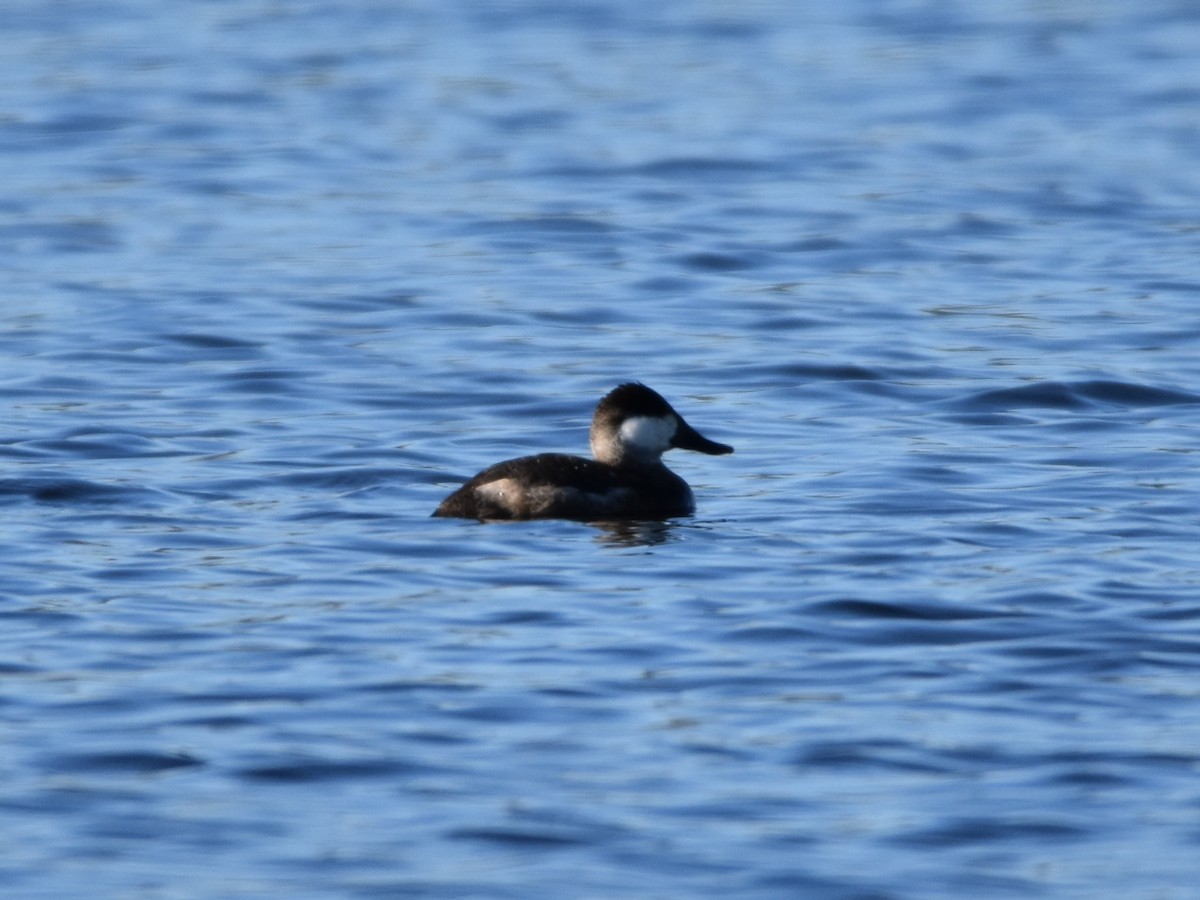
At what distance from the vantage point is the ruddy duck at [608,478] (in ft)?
33.7

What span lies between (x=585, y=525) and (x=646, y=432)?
2.48 ft

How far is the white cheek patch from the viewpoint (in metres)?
11.1

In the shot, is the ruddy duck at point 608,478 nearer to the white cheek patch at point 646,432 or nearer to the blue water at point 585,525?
the white cheek patch at point 646,432

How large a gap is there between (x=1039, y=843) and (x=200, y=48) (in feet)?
79.1

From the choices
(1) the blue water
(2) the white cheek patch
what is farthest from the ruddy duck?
(1) the blue water

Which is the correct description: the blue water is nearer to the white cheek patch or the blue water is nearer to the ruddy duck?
the ruddy duck

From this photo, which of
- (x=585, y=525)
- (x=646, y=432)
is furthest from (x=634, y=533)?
(x=646, y=432)

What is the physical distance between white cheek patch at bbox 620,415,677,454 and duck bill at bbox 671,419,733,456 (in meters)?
0.09

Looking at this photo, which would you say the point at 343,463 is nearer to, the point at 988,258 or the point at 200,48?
the point at 988,258

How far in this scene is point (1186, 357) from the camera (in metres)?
14.6

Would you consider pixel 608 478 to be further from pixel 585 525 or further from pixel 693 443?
pixel 693 443

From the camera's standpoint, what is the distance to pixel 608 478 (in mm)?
10609

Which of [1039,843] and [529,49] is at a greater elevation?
[529,49]

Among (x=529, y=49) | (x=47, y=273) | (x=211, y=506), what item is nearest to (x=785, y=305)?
(x=47, y=273)
